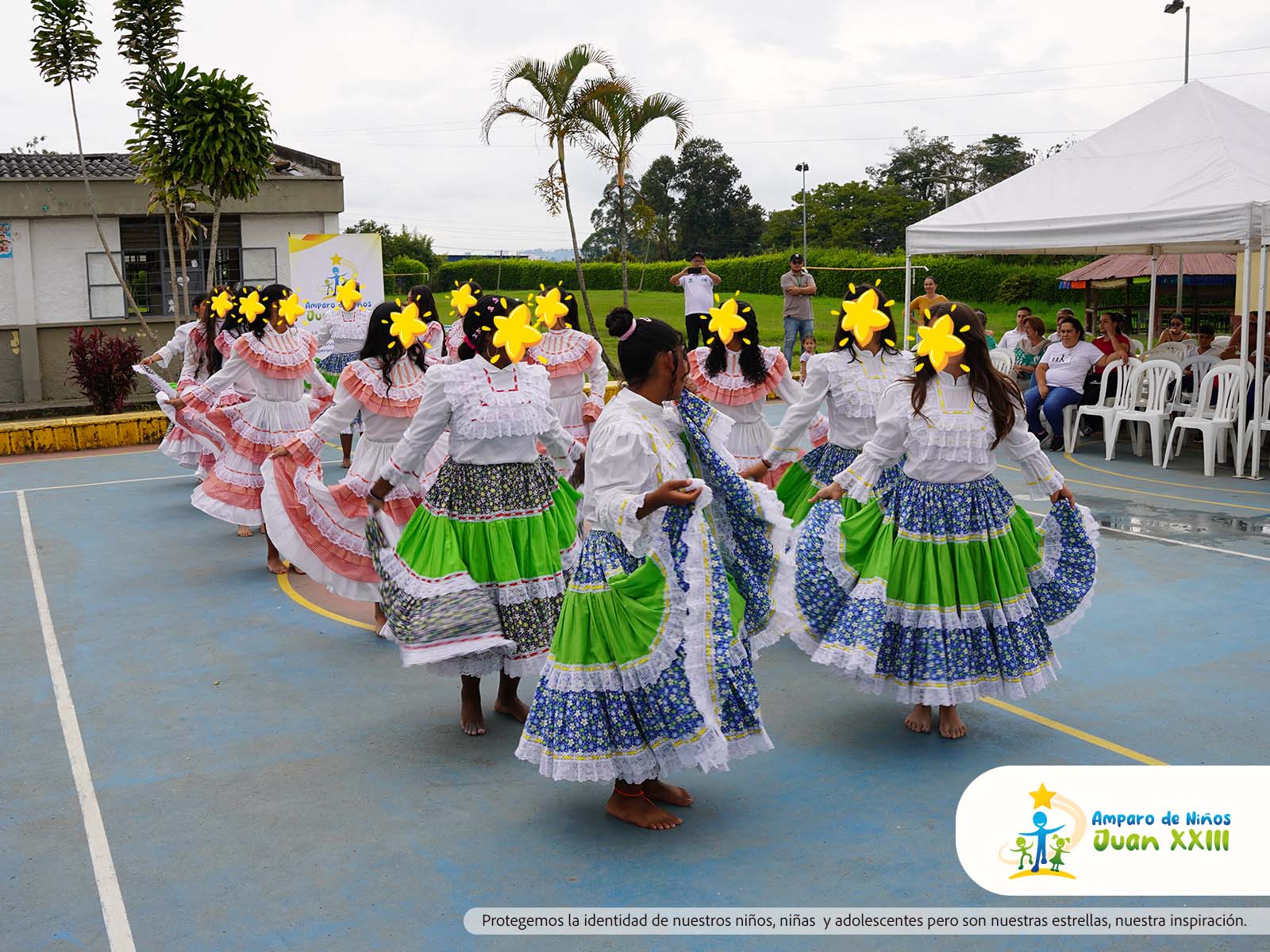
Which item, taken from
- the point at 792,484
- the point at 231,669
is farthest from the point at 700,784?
the point at 231,669

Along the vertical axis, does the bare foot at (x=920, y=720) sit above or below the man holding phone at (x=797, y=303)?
below

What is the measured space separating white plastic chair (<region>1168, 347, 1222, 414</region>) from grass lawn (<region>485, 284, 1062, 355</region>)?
1261 centimetres

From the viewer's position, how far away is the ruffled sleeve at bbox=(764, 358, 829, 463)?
5953 mm

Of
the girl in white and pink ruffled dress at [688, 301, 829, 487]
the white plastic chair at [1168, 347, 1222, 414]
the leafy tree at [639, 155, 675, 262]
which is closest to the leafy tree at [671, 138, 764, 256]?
the leafy tree at [639, 155, 675, 262]

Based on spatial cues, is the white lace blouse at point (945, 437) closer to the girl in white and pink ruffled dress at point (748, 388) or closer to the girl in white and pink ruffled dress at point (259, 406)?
the girl in white and pink ruffled dress at point (748, 388)

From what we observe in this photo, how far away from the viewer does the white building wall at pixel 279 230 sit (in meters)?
22.9

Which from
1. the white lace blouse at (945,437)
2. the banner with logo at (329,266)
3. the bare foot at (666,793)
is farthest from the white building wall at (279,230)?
the bare foot at (666,793)

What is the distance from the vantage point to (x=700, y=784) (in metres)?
4.52

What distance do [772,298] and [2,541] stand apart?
3141 centimetres

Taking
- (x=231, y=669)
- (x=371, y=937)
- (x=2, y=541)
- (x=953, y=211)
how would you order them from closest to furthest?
(x=371, y=937) < (x=231, y=669) < (x=2, y=541) < (x=953, y=211)

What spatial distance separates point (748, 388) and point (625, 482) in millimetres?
3596

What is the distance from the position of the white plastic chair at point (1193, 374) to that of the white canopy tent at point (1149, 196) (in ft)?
2.02

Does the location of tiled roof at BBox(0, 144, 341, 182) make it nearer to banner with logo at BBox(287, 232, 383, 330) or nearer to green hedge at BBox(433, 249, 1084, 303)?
banner with logo at BBox(287, 232, 383, 330)

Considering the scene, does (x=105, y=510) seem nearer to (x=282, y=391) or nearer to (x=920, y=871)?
(x=282, y=391)
